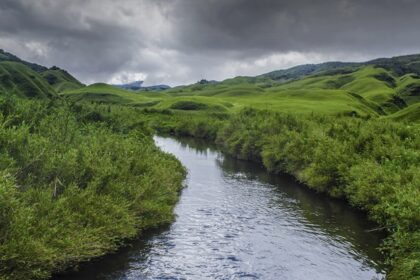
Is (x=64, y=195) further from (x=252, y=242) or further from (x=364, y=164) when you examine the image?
(x=364, y=164)

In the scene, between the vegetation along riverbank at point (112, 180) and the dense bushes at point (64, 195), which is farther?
the vegetation along riverbank at point (112, 180)

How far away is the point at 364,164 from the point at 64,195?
121ft

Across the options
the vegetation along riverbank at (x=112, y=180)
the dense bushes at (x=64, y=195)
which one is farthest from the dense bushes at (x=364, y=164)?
the dense bushes at (x=64, y=195)

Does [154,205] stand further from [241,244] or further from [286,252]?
[286,252]

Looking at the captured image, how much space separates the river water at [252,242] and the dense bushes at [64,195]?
7.47 feet

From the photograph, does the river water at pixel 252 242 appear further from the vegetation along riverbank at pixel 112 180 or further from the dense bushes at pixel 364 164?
the dense bushes at pixel 364 164

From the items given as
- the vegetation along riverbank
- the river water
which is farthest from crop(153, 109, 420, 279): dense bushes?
the river water

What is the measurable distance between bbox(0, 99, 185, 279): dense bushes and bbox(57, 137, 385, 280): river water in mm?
2275

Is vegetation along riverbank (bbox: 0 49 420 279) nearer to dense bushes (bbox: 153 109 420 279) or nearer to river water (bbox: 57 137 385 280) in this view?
dense bushes (bbox: 153 109 420 279)

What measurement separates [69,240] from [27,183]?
6612 mm

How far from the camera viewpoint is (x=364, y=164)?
51.3 m

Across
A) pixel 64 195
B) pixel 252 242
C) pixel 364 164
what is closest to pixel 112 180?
pixel 64 195

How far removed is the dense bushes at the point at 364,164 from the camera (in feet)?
104

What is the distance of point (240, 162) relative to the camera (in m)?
93.6
